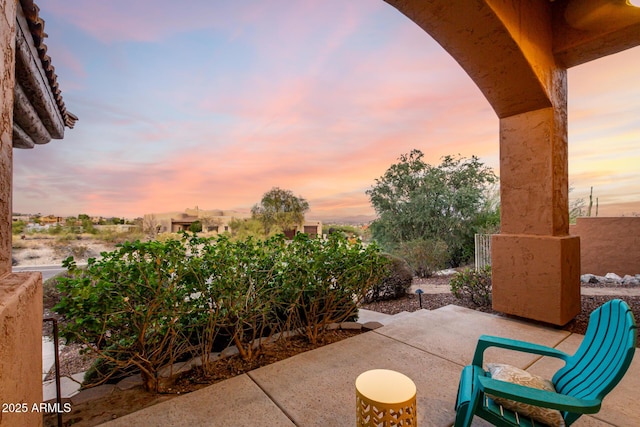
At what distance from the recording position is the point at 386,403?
1.36 m

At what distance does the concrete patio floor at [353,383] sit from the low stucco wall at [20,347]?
3.11 feet

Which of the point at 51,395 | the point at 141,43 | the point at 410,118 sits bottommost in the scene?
the point at 51,395

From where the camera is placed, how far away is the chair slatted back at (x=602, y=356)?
4.20 ft

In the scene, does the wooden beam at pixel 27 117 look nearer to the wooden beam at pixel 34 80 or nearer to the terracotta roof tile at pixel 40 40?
the wooden beam at pixel 34 80

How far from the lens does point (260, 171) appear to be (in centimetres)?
990

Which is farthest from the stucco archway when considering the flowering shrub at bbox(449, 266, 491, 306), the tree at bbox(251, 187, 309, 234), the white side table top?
the tree at bbox(251, 187, 309, 234)

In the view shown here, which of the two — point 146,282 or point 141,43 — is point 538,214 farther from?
point 141,43

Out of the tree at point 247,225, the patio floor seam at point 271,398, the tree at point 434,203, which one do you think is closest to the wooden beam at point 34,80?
the patio floor seam at point 271,398

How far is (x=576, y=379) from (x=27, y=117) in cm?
451

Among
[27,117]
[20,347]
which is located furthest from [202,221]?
[20,347]

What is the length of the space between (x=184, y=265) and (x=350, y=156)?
24.9ft

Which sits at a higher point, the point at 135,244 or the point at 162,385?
the point at 135,244

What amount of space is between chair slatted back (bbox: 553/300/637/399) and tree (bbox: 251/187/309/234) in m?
13.0

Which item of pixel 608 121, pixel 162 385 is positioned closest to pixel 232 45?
pixel 162 385
